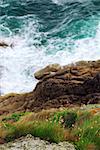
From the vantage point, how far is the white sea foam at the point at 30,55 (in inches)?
890

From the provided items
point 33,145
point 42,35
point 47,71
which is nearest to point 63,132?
point 33,145

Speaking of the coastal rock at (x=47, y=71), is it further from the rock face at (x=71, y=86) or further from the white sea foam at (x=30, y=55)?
the white sea foam at (x=30, y=55)

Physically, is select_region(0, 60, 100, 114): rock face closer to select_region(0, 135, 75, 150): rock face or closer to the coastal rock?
the coastal rock

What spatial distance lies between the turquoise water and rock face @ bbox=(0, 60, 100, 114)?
10.8ft

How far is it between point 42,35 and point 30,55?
2813mm

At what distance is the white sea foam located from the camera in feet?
74.1

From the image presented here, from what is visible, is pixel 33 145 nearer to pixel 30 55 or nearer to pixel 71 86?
pixel 71 86

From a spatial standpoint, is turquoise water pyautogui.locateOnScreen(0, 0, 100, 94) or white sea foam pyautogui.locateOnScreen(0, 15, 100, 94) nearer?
white sea foam pyautogui.locateOnScreen(0, 15, 100, 94)

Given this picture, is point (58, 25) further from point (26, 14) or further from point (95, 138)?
point (95, 138)

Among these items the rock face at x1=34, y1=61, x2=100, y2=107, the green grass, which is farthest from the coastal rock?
the green grass

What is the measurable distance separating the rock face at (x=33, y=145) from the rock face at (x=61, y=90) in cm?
798

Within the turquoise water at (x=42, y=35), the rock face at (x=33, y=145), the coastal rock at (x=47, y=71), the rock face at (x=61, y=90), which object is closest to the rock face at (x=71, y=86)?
the rock face at (x=61, y=90)

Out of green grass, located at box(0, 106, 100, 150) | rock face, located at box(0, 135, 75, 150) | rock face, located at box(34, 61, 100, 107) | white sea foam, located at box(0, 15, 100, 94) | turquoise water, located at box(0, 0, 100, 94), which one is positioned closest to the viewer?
rock face, located at box(0, 135, 75, 150)

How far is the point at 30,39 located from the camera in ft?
89.0
